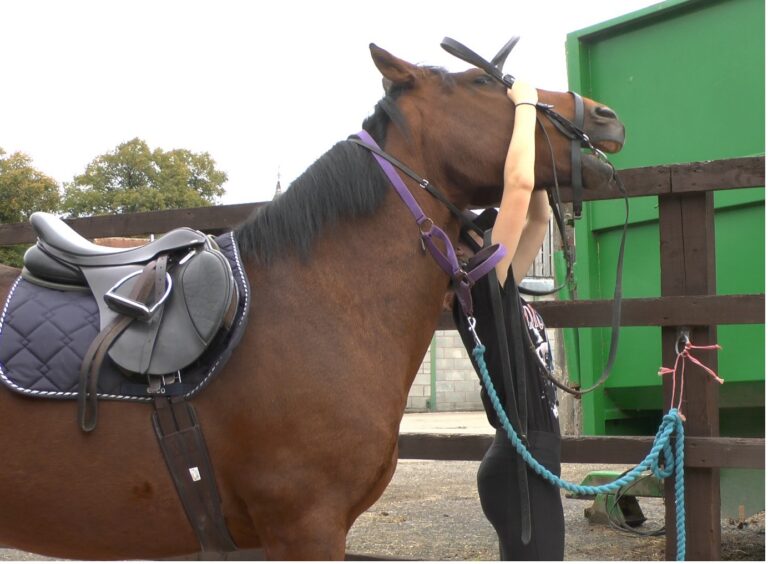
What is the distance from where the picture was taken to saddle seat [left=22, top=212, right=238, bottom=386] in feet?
6.68

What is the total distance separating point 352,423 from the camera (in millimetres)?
2084

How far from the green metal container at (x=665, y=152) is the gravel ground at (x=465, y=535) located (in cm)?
64

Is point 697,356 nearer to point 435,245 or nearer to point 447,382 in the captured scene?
point 435,245

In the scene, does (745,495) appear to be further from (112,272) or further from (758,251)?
(112,272)

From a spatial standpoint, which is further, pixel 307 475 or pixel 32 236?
pixel 32 236

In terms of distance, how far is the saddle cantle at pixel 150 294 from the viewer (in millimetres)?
2031

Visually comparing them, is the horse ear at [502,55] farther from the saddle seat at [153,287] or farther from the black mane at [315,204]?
the saddle seat at [153,287]

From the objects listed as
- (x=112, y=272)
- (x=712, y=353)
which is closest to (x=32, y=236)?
(x=112, y=272)

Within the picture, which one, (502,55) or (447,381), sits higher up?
(502,55)

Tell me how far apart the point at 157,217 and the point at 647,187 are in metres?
2.39

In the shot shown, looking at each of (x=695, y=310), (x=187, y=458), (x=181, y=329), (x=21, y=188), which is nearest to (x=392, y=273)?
Result: (x=181, y=329)

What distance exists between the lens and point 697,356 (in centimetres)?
306

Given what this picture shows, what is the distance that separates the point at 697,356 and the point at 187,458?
6.65 feet

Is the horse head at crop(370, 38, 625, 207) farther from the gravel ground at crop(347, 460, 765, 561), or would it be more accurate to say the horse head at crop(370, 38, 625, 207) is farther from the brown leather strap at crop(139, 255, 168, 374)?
the gravel ground at crop(347, 460, 765, 561)
